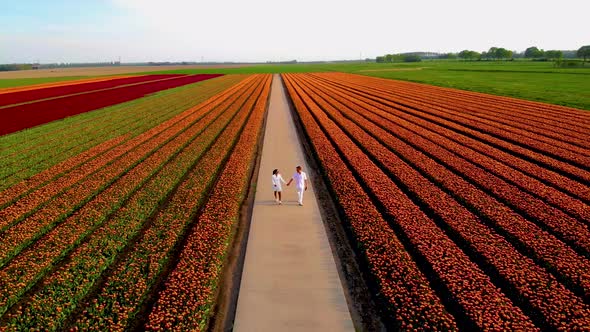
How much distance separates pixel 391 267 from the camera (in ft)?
33.8

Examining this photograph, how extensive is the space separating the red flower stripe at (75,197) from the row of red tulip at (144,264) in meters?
3.95

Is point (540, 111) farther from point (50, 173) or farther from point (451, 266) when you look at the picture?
point (50, 173)

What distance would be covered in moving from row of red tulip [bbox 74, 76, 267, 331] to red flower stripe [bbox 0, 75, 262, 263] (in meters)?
3.95

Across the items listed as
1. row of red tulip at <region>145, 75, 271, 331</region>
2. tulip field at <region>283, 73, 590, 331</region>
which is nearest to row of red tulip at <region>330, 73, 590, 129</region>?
tulip field at <region>283, 73, 590, 331</region>

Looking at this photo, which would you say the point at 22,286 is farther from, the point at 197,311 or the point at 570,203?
the point at 570,203

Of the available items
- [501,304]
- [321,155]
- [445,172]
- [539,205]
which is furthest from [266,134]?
[501,304]

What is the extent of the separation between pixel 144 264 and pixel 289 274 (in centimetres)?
452

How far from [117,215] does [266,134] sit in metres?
17.7

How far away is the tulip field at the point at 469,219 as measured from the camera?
8.68 meters

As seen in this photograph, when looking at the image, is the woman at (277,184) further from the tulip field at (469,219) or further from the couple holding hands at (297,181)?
the tulip field at (469,219)

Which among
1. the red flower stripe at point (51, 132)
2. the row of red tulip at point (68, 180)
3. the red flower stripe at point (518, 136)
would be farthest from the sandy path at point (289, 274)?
the red flower stripe at point (51, 132)

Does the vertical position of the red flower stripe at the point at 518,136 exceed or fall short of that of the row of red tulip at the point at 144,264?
it exceeds it

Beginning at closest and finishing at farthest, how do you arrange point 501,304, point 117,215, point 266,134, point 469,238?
point 501,304 < point 469,238 < point 117,215 < point 266,134

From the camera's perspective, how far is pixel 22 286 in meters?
9.88
